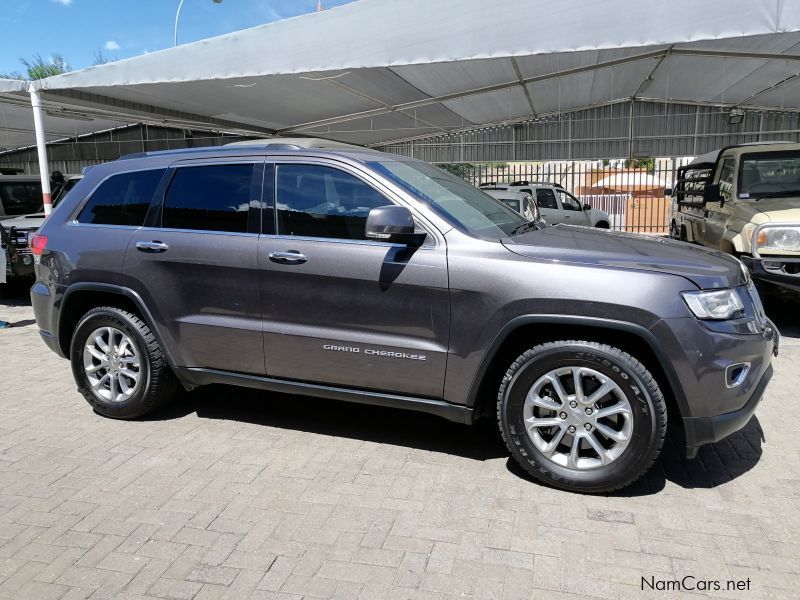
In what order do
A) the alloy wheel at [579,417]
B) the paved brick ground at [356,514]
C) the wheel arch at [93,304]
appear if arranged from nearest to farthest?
the paved brick ground at [356,514], the alloy wheel at [579,417], the wheel arch at [93,304]

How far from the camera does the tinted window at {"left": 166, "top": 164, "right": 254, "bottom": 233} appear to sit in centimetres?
402

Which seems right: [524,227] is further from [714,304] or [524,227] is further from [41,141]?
[41,141]

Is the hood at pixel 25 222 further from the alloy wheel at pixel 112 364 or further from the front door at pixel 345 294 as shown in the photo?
the front door at pixel 345 294

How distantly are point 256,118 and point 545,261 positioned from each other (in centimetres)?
1359

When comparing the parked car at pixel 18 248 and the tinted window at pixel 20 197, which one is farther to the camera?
the tinted window at pixel 20 197

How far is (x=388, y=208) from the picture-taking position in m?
3.38

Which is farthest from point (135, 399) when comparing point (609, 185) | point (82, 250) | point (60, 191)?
point (609, 185)

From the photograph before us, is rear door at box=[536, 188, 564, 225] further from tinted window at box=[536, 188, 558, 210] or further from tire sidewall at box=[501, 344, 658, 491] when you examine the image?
tire sidewall at box=[501, 344, 658, 491]

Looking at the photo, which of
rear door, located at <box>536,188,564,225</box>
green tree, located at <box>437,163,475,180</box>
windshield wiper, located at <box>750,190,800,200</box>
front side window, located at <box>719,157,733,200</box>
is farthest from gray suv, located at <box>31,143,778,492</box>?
green tree, located at <box>437,163,475,180</box>

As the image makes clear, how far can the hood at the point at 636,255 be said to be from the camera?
3191mm

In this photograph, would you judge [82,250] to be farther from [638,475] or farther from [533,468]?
[638,475]

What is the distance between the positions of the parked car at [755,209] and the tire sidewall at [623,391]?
393 centimetres

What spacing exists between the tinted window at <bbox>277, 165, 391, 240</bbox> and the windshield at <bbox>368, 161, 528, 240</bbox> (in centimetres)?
19

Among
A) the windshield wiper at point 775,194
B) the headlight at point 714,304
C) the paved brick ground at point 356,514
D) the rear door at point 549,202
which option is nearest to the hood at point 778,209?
the windshield wiper at point 775,194
